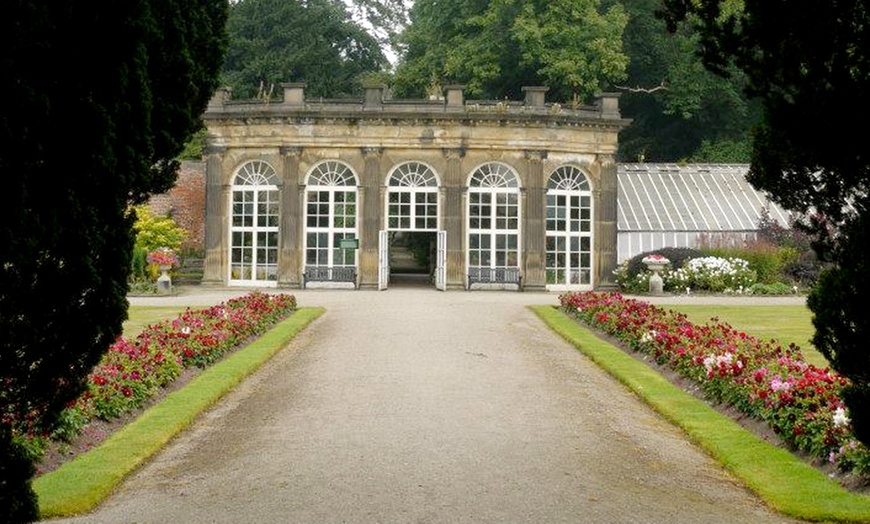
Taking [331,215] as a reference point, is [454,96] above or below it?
above

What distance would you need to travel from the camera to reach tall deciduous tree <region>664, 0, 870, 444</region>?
18.3 feet

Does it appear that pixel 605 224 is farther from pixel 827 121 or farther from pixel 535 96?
pixel 827 121

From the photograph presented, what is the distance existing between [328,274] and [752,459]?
72.9ft

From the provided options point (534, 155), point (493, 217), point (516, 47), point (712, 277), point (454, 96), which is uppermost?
point (516, 47)

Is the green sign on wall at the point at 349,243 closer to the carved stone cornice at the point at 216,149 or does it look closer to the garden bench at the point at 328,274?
the garden bench at the point at 328,274

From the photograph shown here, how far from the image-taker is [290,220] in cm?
3005

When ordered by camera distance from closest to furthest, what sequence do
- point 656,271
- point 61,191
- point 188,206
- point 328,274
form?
point 61,191 → point 656,271 → point 328,274 → point 188,206

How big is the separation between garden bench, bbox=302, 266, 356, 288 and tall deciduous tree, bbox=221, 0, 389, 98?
18.3m

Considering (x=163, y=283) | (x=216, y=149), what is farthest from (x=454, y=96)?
(x=163, y=283)

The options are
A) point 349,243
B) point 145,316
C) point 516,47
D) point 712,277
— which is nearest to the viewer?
point 145,316

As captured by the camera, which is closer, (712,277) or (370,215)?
(712,277)

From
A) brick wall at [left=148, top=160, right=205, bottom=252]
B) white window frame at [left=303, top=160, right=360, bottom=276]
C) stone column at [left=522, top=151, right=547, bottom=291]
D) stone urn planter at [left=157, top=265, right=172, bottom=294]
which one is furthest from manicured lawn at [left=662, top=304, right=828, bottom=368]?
brick wall at [left=148, top=160, right=205, bottom=252]

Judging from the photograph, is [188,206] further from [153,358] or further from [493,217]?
[153,358]

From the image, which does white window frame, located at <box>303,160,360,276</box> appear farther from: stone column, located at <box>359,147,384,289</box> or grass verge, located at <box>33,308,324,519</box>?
grass verge, located at <box>33,308,324,519</box>
